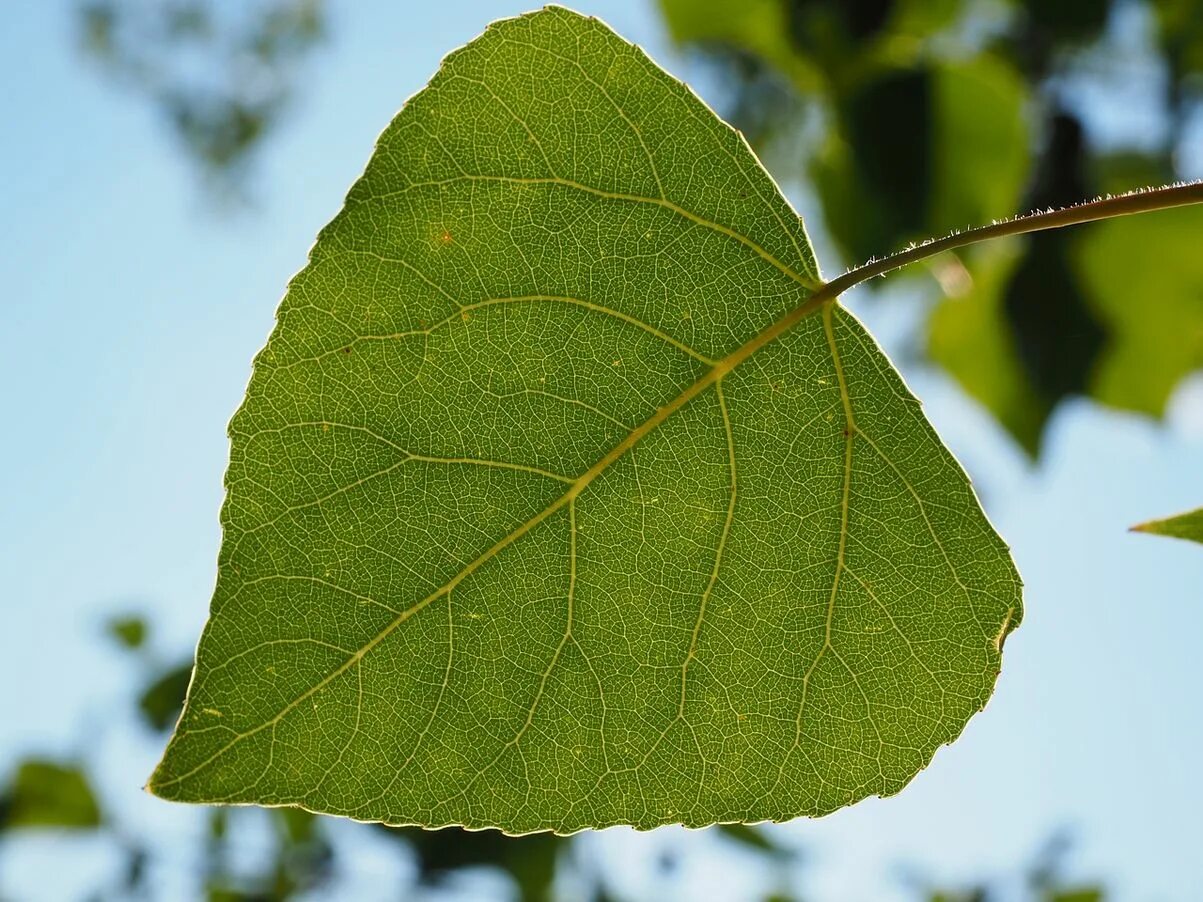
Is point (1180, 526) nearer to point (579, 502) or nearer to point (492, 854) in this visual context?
point (579, 502)

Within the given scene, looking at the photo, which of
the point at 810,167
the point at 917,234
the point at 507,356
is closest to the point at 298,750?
the point at 507,356

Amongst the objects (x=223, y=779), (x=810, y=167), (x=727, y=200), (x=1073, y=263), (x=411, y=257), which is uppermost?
(x=810, y=167)

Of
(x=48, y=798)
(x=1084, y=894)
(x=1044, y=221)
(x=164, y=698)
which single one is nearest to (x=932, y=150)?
(x=1044, y=221)

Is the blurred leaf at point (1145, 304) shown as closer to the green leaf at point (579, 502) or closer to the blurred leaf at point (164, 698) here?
the green leaf at point (579, 502)

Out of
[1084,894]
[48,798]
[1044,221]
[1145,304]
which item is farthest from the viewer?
[48,798]

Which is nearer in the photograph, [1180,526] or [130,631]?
[1180,526]

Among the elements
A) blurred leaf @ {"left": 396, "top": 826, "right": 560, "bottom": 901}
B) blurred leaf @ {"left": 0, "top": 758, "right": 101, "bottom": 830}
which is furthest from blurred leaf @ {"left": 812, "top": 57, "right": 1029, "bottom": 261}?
blurred leaf @ {"left": 0, "top": 758, "right": 101, "bottom": 830}

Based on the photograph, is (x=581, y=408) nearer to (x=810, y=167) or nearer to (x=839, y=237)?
(x=839, y=237)
